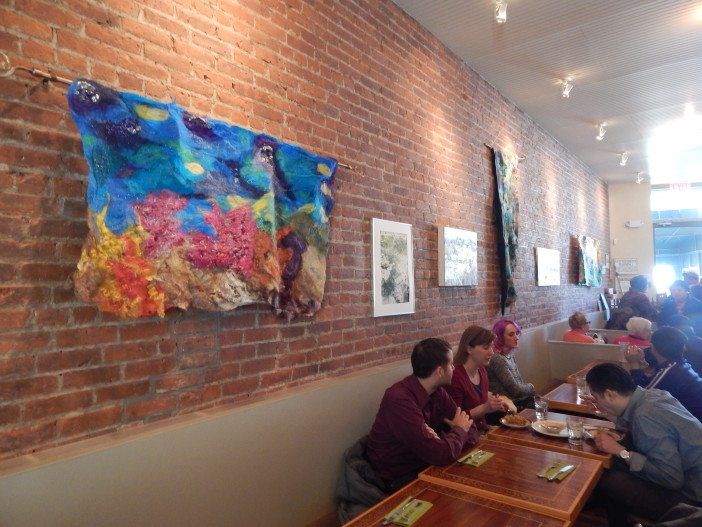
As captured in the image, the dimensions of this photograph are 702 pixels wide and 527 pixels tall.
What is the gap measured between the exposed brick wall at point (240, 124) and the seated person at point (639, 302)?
3706 millimetres

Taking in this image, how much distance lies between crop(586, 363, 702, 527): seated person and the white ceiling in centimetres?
323

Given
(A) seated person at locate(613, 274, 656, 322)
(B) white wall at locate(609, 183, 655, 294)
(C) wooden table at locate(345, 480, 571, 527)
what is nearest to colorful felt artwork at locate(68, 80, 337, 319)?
(C) wooden table at locate(345, 480, 571, 527)

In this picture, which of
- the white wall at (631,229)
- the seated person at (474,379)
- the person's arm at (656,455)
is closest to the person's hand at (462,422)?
the seated person at (474,379)

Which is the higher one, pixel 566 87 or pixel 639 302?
pixel 566 87

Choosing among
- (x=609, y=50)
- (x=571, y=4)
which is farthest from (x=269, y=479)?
(x=609, y=50)

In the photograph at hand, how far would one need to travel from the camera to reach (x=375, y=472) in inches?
104

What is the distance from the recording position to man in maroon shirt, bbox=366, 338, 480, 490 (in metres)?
2.31

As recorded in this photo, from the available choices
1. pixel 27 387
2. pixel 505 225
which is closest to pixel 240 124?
pixel 27 387

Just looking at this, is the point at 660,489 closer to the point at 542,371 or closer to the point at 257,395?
the point at 257,395

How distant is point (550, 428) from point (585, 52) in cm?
404

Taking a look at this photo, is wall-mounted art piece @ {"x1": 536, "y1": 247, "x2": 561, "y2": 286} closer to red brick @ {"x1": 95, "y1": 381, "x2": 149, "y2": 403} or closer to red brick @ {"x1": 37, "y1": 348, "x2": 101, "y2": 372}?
red brick @ {"x1": 95, "y1": 381, "x2": 149, "y2": 403}

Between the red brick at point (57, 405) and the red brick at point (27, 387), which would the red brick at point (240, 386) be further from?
the red brick at point (27, 387)

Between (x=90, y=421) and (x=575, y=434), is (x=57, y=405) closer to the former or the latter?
(x=90, y=421)

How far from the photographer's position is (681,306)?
7.00 m
